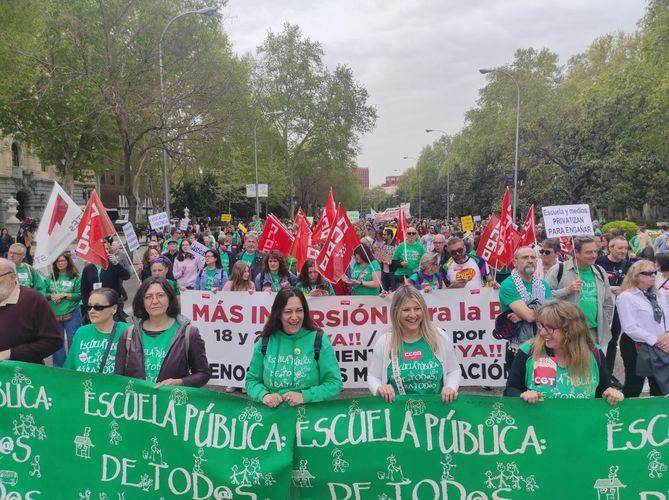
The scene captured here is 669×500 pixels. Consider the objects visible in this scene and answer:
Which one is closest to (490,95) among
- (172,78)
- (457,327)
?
(172,78)

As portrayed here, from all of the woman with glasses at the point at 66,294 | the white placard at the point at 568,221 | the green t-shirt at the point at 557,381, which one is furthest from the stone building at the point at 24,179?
the green t-shirt at the point at 557,381

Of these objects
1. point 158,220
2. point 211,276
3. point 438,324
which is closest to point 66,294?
point 211,276

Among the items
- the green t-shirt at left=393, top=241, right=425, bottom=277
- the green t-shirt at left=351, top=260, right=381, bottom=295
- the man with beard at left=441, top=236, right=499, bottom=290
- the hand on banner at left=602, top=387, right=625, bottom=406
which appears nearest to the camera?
the hand on banner at left=602, top=387, right=625, bottom=406

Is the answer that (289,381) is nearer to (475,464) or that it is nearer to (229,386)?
(475,464)

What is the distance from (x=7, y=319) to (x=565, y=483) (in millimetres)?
3529

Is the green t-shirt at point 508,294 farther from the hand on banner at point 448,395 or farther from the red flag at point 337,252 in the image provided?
the red flag at point 337,252

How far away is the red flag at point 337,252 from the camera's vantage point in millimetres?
6590

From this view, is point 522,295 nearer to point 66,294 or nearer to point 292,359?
point 292,359

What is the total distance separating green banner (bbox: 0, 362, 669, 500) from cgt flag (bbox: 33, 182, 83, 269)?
9.69 feet

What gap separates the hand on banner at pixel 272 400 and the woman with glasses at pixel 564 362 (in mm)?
1331

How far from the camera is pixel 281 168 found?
54031 millimetres

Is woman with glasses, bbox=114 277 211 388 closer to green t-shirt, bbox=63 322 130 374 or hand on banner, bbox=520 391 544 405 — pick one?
green t-shirt, bbox=63 322 130 374

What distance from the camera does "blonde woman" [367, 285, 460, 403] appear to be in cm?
326

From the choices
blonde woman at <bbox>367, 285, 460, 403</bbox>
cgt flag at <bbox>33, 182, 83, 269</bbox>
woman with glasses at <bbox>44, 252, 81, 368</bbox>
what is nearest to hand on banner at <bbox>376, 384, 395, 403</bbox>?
blonde woman at <bbox>367, 285, 460, 403</bbox>
